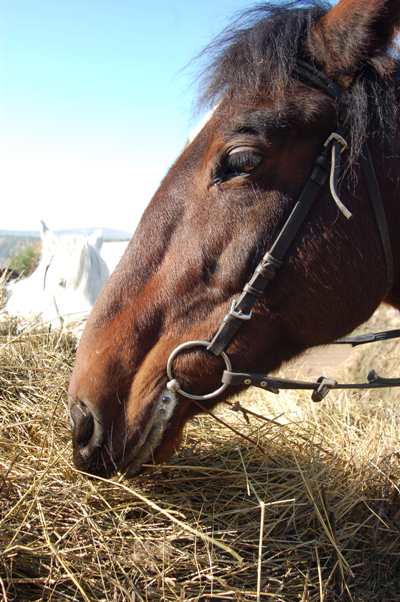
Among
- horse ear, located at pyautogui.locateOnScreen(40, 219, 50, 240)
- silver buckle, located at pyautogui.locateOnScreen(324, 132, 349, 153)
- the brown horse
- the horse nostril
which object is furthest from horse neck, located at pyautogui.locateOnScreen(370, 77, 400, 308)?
horse ear, located at pyautogui.locateOnScreen(40, 219, 50, 240)

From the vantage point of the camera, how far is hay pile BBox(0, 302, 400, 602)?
4.72ft

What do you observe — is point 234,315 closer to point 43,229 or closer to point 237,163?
point 237,163

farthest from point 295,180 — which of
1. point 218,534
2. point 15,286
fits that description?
point 15,286

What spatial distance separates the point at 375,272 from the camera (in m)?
1.55

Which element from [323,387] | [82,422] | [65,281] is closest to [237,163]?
[323,387]

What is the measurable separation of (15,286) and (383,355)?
5023 millimetres

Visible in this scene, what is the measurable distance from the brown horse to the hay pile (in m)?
0.23

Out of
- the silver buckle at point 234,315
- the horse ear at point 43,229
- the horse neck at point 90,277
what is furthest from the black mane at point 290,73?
the horse ear at point 43,229

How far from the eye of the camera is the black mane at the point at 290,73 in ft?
4.76

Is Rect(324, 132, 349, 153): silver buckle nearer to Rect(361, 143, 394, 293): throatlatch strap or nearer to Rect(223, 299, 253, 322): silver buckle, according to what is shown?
Rect(361, 143, 394, 293): throatlatch strap

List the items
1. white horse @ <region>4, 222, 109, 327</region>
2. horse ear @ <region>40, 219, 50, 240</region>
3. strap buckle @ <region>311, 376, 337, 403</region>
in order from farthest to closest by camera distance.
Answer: horse ear @ <region>40, 219, 50, 240</region>
white horse @ <region>4, 222, 109, 327</region>
strap buckle @ <region>311, 376, 337, 403</region>

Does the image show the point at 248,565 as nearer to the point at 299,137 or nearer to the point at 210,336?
the point at 210,336

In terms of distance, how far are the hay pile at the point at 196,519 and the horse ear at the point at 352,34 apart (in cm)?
137

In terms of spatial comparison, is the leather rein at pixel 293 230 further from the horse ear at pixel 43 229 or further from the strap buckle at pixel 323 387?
the horse ear at pixel 43 229
